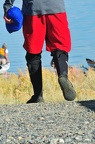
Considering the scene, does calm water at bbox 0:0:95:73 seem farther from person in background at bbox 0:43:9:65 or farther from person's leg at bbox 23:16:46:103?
person's leg at bbox 23:16:46:103

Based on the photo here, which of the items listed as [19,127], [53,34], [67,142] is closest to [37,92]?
[53,34]

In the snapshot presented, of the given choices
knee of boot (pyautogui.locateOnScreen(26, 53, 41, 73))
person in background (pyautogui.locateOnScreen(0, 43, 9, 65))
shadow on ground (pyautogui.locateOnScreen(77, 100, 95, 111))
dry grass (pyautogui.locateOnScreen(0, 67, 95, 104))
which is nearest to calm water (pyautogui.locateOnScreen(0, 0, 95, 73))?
person in background (pyautogui.locateOnScreen(0, 43, 9, 65))

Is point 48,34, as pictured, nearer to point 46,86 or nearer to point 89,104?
point 89,104

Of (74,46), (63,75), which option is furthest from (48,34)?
(74,46)

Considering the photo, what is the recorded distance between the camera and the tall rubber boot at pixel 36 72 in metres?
7.07

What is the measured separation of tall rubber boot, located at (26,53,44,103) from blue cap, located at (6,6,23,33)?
0.99 feet

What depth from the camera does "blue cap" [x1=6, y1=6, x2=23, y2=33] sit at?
6948 mm

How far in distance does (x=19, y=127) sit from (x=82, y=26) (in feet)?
137

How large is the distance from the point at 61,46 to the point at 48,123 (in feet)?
4.91

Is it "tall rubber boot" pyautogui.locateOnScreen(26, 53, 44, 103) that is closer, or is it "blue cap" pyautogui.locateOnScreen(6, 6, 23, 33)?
"blue cap" pyautogui.locateOnScreen(6, 6, 23, 33)

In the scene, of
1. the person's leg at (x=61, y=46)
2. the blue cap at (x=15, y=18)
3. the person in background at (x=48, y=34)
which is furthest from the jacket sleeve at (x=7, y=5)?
the person's leg at (x=61, y=46)

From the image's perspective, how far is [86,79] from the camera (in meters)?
11.2

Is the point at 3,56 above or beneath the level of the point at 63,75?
beneath

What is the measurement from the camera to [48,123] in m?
5.68
